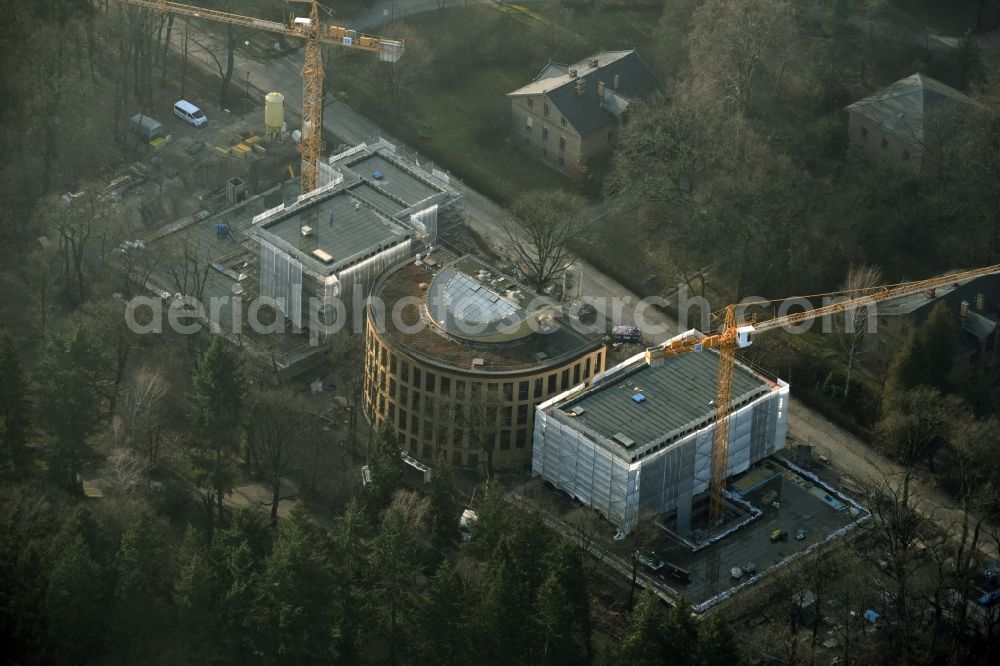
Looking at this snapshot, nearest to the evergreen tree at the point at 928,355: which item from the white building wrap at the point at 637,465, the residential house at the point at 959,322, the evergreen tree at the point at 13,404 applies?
the residential house at the point at 959,322

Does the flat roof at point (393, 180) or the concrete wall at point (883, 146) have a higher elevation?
the concrete wall at point (883, 146)

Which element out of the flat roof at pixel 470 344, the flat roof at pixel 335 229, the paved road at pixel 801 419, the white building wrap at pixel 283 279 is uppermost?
the flat roof at pixel 335 229

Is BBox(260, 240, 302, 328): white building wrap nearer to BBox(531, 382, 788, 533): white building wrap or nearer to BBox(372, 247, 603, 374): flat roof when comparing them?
BBox(372, 247, 603, 374): flat roof

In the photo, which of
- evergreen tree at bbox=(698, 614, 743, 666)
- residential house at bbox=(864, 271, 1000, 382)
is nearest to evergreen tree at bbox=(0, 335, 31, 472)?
evergreen tree at bbox=(698, 614, 743, 666)

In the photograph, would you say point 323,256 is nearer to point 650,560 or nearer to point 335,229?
point 335,229

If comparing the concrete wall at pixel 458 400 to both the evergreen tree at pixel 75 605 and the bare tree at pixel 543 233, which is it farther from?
the evergreen tree at pixel 75 605

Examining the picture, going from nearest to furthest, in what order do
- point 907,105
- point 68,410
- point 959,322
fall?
point 68,410, point 959,322, point 907,105

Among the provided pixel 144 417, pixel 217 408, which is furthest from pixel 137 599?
pixel 144 417
